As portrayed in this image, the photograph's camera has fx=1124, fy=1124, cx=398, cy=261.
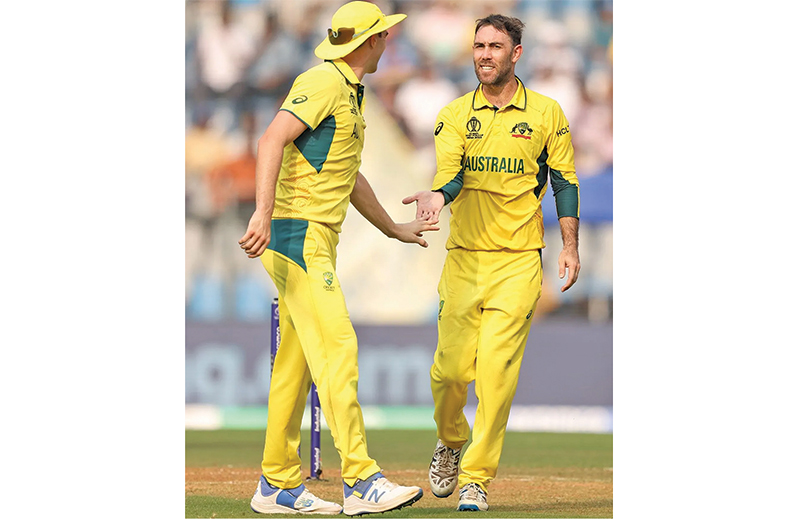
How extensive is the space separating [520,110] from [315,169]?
1666mm

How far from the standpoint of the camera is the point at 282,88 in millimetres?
17438

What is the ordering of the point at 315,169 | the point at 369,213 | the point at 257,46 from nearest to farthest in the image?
1. the point at 315,169
2. the point at 369,213
3. the point at 257,46

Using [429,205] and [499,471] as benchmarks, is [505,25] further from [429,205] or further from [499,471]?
[499,471]

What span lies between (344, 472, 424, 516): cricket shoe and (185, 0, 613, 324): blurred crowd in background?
1079 cm

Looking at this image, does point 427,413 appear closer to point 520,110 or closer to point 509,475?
point 509,475

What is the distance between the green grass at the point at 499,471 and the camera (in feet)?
23.2

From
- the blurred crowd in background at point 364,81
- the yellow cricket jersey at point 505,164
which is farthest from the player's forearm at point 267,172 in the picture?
the blurred crowd in background at point 364,81

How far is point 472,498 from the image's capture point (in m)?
6.90

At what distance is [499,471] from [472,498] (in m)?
3.01

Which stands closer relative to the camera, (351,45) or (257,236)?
(257,236)

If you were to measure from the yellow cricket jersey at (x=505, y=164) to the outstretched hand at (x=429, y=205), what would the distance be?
0.37 m

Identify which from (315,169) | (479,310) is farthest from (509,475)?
(315,169)

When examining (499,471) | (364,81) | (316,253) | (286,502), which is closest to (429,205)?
(316,253)

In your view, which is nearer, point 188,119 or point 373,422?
point 373,422
